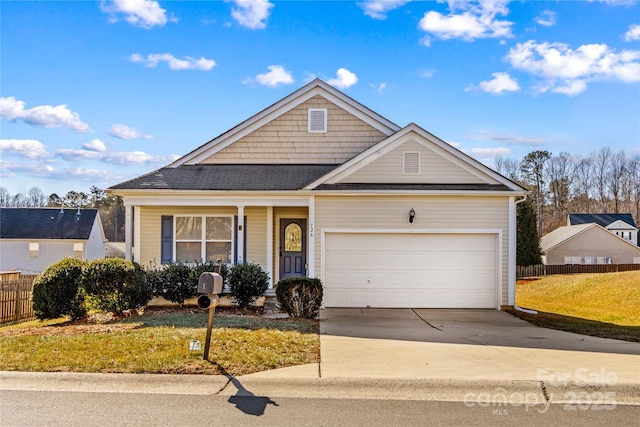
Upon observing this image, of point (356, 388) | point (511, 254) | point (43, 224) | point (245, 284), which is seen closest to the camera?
point (356, 388)

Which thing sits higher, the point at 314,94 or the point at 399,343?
the point at 314,94

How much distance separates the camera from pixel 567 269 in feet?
127

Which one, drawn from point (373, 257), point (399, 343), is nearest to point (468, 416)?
point (399, 343)

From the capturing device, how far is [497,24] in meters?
15.2

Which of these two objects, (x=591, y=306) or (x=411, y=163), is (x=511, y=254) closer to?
(x=411, y=163)

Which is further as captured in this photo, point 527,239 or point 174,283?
point 527,239

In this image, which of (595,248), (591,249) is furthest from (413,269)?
(595,248)

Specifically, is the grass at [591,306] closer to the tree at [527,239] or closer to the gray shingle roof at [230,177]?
the gray shingle roof at [230,177]

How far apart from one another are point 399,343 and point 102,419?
502 cm

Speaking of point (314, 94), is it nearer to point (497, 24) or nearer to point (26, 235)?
point (497, 24)

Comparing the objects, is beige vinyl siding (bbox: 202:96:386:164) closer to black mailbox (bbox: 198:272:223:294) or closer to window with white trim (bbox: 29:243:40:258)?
black mailbox (bbox: 198:272:223:294)

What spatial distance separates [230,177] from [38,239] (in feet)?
99.4

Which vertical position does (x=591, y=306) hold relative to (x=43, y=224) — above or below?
below

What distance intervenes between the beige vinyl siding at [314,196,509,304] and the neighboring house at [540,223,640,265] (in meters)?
32.7
